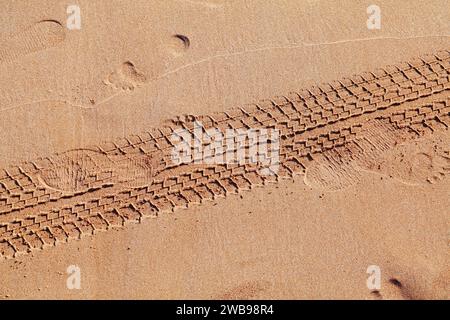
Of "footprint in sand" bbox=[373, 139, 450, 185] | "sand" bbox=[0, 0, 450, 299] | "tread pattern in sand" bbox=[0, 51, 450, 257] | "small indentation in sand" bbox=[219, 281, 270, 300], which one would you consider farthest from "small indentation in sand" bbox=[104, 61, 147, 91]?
"footprint in sand" bbox=[373, 139, 450, 185]

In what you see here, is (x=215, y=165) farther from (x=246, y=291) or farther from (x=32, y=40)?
(x=32, y=40)

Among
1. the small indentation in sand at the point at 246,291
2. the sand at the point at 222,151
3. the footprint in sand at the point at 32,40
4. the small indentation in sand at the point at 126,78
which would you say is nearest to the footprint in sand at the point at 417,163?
the sand at the point at 222,151

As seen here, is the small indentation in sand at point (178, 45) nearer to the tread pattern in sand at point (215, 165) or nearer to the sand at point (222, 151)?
the sand at point (222, 151)

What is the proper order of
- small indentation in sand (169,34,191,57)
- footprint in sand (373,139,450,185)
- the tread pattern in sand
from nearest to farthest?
1. the tread pattern in sand
2. footprint in sand (373,139,450,185)
3. small indentation in sand (169,34,191,57)

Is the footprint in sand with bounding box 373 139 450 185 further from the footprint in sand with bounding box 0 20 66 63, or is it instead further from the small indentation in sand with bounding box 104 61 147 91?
the footprint in sand with bounding box 0 20 66 63

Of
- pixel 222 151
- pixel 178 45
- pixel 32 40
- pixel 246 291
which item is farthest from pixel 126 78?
pixel 246 291

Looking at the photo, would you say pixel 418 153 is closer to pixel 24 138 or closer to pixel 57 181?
pixel 57 181
